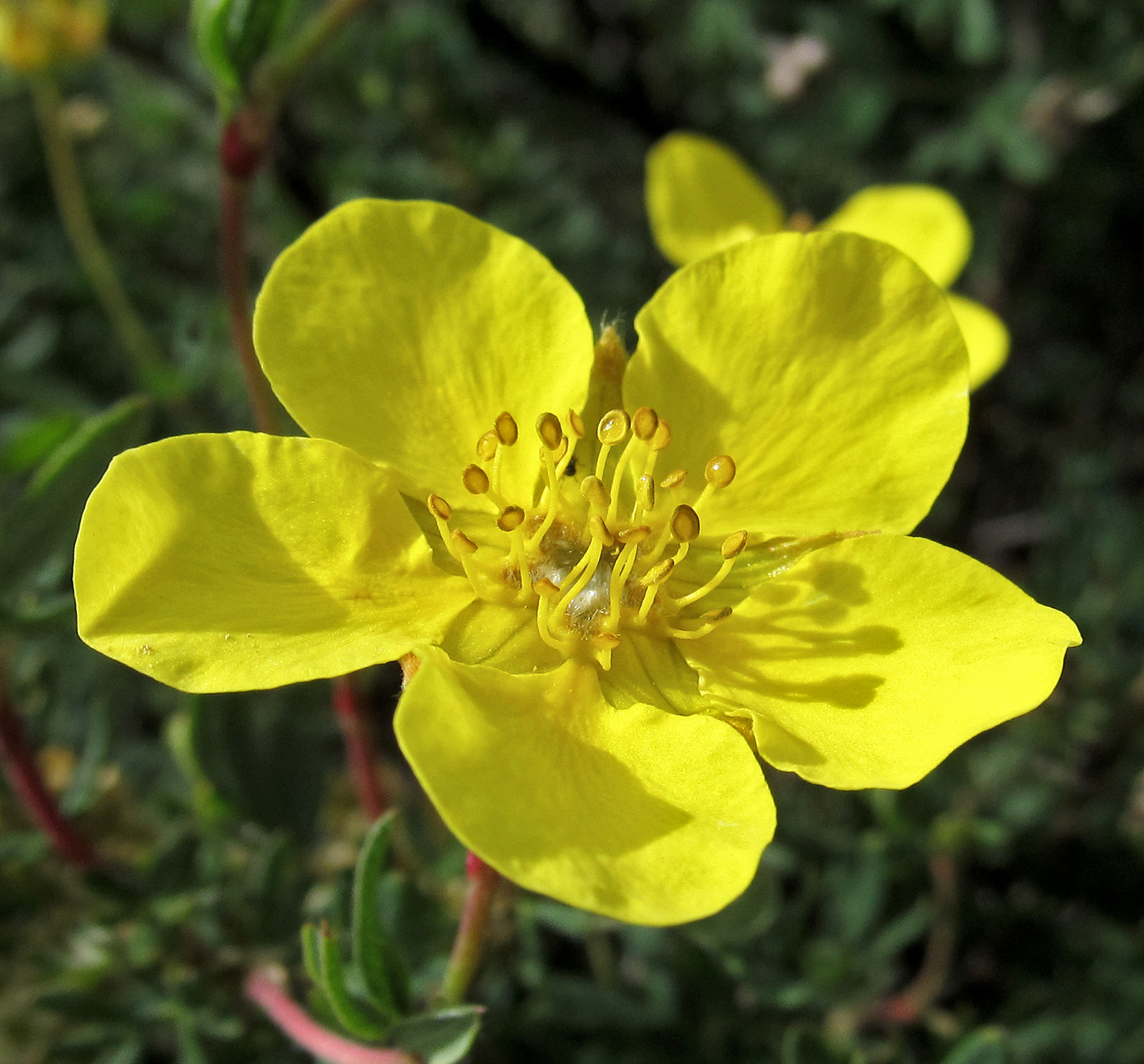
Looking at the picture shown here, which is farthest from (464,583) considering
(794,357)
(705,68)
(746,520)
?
(705,68)

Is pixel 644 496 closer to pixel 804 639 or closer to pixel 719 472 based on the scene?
pixel 719 472

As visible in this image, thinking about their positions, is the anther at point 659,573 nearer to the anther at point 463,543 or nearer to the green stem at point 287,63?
the anther at point 463,543

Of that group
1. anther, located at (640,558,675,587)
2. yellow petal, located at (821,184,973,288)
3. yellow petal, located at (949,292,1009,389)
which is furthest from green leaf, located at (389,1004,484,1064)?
yellow petal, located at (821,184,973,288)

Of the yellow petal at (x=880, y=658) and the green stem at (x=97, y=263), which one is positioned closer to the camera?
the yellow petal at (x=880, y=658)

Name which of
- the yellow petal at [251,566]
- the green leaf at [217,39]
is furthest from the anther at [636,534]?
the green leaf at [217,39]

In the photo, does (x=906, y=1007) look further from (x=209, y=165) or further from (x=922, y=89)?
(x=209, y=165)
